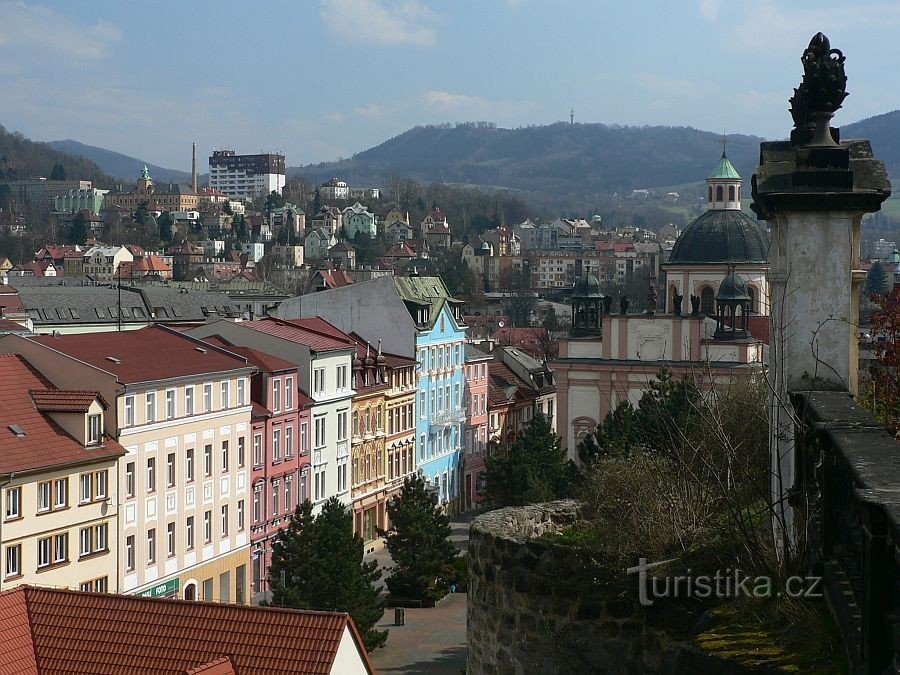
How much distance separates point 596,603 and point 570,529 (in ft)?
7.46

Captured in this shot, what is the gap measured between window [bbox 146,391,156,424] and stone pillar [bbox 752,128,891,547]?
94.1ft

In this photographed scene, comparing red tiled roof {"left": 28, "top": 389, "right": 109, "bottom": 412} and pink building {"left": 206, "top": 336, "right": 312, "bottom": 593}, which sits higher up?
red tiled roof {"left": 28, "top": 389, "right": 109, "bottom": 412}

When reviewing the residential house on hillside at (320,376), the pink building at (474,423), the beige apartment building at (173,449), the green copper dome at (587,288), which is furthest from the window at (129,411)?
the green copper dome at (587,288)

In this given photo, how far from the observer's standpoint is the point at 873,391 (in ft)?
42.0

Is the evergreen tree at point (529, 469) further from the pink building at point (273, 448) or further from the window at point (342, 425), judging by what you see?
the pink building at point (273, 448)

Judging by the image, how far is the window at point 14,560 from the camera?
29.7m

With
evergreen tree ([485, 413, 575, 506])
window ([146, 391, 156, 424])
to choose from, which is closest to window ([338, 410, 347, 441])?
evergreen tree ([485, 413, 575, 506])

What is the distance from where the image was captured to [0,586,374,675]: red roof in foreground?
15.4 metres

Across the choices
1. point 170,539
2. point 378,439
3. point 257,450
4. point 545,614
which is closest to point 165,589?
point 170,539

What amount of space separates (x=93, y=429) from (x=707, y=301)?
43.8 meters

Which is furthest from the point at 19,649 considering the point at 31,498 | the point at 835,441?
the point at 31,498

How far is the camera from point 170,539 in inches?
1437

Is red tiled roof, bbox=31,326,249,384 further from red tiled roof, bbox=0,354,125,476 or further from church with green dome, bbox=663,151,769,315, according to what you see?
church with green dome, bbox=663,151,769,315

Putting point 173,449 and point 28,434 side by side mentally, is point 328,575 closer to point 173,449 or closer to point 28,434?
point 173,449
